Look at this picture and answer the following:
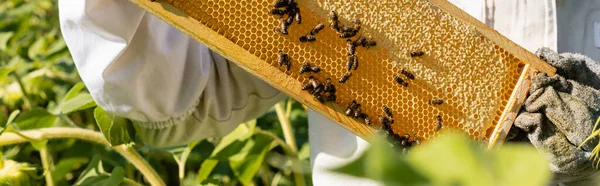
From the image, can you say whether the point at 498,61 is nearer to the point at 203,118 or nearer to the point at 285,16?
the point at 285,16

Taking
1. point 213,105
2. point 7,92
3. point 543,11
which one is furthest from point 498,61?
point 7,92

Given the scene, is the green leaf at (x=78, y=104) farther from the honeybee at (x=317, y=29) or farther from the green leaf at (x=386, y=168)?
the green leaf at (x=386, y=168)

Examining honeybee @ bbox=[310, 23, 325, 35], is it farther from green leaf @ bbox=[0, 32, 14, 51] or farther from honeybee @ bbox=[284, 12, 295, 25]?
green leaf @ bbox=[0, 32, 14, 51]

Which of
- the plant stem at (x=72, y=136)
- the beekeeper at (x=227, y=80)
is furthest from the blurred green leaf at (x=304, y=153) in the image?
the plant stem at (x=72, y=136)

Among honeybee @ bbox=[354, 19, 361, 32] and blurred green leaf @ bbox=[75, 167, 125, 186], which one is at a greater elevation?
honeybee @ bbox=[354, 19, 361, 32]

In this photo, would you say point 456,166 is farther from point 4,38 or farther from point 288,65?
point 4,38

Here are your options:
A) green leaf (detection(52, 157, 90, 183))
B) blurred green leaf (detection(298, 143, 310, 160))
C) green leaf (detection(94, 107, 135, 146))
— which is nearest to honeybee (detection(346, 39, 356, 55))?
green leaf (detection(94, 107, 135, 146))

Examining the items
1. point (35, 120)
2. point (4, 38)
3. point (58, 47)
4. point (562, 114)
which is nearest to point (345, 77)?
point (562, 114)
